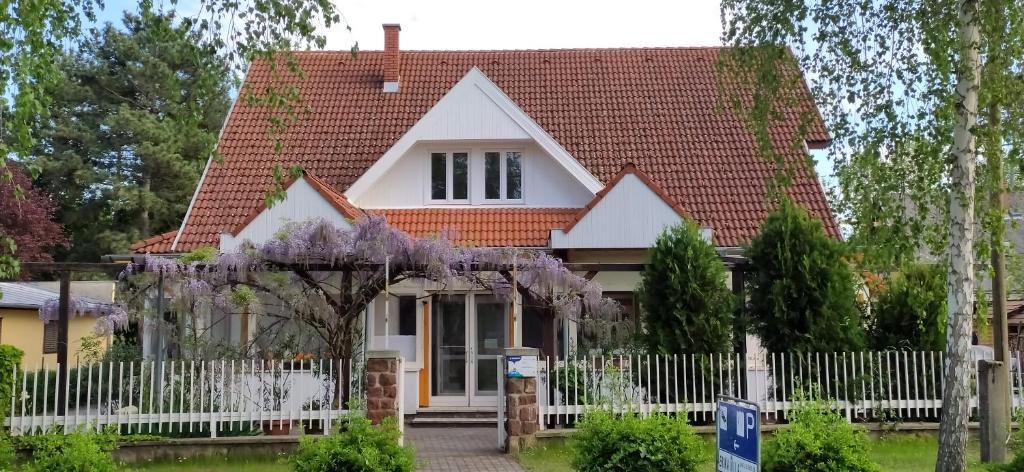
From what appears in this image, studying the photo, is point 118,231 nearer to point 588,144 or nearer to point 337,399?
point 588,144

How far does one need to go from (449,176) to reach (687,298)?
692 cm

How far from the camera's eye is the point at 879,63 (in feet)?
29.9

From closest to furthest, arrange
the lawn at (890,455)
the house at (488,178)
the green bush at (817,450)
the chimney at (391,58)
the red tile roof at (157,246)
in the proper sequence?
1. the green bush at (817,450)
2. the lawn at (890,455)
3. the house at (488,178)
4. the red tile roof at (157,246)
5. the chimney at (391,58)

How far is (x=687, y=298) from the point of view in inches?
485

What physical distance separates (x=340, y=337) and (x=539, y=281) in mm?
3095

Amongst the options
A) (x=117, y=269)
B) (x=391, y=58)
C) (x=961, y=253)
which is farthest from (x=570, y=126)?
(x=961, y=253)

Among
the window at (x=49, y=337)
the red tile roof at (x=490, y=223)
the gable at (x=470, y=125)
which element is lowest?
the window at (x=49, y=337)

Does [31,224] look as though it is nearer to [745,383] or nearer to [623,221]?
[623,221]

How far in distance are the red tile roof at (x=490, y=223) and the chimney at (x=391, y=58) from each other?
168 inches

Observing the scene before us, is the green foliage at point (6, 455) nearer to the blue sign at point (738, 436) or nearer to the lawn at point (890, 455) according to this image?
the lawn at point (890, 455)

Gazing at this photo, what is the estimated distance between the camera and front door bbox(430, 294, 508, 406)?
16.5 meters

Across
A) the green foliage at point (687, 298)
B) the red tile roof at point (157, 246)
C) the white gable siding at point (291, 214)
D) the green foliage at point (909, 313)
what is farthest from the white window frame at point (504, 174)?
the green foliage at point (909, 313)

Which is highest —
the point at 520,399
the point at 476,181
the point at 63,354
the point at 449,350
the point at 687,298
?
the point at 476,181

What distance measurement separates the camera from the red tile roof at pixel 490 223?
16.1 meters
